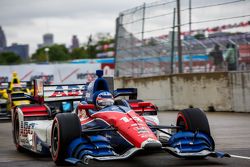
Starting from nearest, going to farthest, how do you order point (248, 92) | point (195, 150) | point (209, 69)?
point (195, 150)
point (248, 92)
point (209, 69)

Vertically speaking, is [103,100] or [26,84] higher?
[26,84]

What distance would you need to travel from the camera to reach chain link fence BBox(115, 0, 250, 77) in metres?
20.7

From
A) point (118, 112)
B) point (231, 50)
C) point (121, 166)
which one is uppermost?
point (231, 50)

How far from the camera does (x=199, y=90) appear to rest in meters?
21.8

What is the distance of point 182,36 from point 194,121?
1326cm

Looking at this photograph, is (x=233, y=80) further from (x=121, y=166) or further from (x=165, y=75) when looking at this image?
(x=121, y=166)

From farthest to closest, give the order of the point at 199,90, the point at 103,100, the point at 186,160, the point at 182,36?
the point at 182,36 < the point at 199,90 < the point at 103,100 < the point at 186,160

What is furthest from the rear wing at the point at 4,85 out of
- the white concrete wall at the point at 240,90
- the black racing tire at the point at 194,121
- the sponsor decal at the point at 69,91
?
the black racing tire at the point at 194,121

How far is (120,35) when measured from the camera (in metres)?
26.9

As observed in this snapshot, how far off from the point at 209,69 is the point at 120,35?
224 inches

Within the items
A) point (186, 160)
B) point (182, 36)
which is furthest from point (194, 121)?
point (182, 36)

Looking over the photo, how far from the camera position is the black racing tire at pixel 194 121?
9828mm

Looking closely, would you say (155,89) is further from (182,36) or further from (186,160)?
(186,160)

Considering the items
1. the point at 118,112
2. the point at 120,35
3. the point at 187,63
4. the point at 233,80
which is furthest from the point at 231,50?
the point at 118,112
